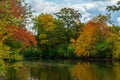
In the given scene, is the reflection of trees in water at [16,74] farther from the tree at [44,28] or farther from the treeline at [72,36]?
the tree at [44,28]

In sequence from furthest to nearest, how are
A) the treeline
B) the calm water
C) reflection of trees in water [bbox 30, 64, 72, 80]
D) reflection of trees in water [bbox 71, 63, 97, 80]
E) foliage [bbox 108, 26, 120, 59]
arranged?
the treeline → foliage [bbox 108, 26, 120, 59] → reflection of trees in water [bbox 71, 63, 97, 80] → reflection of trees in water [bbox 30, 64, 72, 80] → the calm water

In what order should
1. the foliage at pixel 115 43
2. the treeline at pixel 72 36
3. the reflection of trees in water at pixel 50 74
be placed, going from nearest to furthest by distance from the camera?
the reflection of trees in water at pixel 50 74, the foliage at pixel 115 43, the treeline at pixel 72 36

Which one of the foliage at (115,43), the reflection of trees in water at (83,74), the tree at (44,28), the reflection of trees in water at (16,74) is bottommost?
the reflection of trees in water at (83,74)

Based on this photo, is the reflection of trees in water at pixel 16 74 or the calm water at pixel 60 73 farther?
the calm water at pixel 60 73

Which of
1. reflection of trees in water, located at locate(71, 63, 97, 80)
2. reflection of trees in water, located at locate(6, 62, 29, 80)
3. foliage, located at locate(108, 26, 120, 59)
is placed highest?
foliage, located at locate(108, 26, 120, 59)

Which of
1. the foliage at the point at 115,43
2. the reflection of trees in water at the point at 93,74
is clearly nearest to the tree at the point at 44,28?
the foliage at the point at 115,43

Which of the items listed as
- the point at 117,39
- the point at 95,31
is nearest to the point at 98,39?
the point at 95,31

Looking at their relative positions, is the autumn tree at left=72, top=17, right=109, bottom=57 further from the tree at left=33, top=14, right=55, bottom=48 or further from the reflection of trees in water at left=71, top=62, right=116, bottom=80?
the reflection of trees in water at left=71, top=62, right=116, bottom=80

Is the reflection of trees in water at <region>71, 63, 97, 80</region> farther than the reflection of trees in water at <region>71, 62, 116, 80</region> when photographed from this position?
Yes

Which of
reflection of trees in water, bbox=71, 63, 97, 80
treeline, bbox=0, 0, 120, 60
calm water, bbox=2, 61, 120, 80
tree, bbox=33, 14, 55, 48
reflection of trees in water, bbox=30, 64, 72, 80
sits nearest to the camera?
calm water, bbox=2, 61, 120, 80

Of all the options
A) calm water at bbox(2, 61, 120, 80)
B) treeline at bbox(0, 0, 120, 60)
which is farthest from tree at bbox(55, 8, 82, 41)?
calm water at bbox(2, 61, 120, 80)

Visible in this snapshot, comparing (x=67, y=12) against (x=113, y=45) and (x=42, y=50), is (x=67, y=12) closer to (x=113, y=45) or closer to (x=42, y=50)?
(x=42, y=50)

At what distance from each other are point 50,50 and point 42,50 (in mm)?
3364

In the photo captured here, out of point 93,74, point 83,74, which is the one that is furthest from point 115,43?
point 93,74
